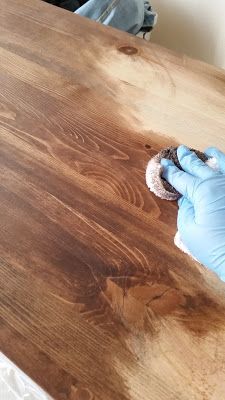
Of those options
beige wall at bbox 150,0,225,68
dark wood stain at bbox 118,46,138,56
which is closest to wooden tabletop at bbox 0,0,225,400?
dark wood stain at bbox 118,46,138,56

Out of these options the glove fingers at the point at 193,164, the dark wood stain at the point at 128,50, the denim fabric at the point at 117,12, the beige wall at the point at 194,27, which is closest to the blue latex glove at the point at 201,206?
the glove fingers at the point at 193,164

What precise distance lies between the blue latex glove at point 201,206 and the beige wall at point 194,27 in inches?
38.1

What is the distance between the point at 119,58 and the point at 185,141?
0.88 ft

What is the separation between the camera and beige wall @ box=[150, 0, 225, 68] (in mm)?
1358

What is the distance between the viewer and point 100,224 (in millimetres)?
556

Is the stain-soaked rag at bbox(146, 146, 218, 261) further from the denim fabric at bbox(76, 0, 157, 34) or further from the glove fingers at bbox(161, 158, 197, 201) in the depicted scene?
the denim fabric at bbox(76, 0, 157, 34)

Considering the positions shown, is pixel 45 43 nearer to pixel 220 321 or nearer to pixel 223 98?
pixel 223 98

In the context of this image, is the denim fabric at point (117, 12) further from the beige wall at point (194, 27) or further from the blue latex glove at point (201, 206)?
the blue latex glove at point (201, 206)

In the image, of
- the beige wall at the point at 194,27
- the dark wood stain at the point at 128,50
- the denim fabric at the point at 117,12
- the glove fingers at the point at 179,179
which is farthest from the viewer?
the beige wall at the point at 194,27

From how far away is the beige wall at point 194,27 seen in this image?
1.36 meters

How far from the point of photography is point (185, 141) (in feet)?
2.16

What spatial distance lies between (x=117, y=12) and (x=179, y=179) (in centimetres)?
74

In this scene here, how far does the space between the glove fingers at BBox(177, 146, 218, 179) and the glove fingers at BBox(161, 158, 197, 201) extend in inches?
0.5

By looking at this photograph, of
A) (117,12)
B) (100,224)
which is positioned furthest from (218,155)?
(117,12)
